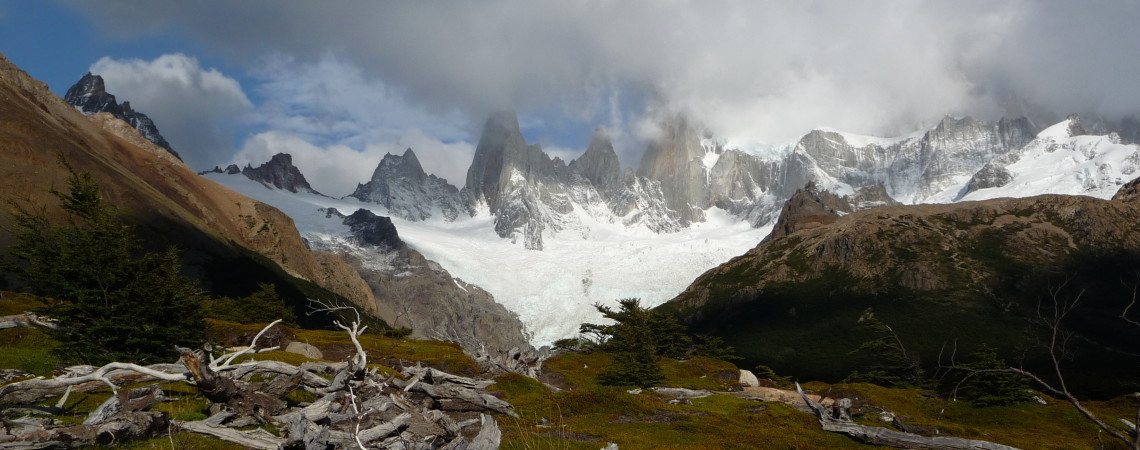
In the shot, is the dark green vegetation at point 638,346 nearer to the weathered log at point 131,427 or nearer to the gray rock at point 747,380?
the gray rock at point 747,380

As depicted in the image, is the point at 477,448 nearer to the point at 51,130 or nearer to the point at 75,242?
the point at 75,242

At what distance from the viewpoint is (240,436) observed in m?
15.2

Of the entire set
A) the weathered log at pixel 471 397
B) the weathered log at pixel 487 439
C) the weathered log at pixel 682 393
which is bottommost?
the weathered log at pixel 682 393

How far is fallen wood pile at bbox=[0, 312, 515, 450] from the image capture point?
532 inches

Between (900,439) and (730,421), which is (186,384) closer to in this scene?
(730,421)

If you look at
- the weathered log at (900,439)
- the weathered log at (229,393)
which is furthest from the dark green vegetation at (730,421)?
the weathered log at (229,393)

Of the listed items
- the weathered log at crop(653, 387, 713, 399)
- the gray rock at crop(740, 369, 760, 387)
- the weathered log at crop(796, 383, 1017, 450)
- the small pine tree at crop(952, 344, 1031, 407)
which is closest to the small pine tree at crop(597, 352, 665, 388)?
the weathered log at crop(653, 387, 713, 399)

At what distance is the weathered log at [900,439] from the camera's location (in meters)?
20.5

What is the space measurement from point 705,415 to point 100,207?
31.9 meters

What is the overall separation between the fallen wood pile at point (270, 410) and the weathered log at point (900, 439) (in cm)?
1395

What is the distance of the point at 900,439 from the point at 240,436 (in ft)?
70.4

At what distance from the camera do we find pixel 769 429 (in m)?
27.1

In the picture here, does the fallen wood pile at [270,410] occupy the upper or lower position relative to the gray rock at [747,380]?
upper

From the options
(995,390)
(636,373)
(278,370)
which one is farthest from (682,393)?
(278,370)
